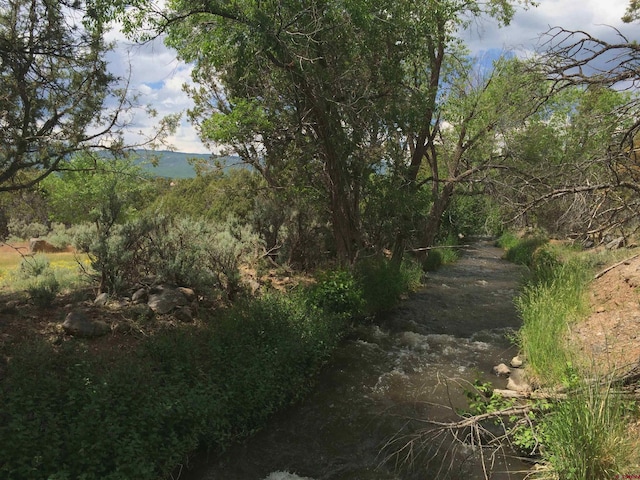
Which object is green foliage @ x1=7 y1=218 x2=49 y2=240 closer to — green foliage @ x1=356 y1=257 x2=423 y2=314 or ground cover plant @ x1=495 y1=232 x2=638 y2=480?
green foliage @ x1=356 y1=257 x2=423 y2=314

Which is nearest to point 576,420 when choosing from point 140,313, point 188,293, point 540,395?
point 540,395

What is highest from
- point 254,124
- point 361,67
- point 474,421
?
point 361,67

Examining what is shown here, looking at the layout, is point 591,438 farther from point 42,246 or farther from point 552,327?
point 42,246

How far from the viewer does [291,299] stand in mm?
9500

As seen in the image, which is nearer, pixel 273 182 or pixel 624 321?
pixel 624 321

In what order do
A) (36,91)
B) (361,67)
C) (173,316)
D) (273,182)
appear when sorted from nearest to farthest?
(36,91), (173,316), (361,67), (273,182)

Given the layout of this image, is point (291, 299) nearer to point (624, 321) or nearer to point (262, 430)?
point (262, 430)

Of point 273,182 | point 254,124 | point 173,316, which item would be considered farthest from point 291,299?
point 273,182

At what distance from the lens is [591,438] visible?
3764 mm

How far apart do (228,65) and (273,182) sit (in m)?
3.82

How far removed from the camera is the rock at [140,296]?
8.66 meters

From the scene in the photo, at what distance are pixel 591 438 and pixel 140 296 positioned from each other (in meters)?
8.13

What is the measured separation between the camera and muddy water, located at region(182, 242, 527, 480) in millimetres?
5191

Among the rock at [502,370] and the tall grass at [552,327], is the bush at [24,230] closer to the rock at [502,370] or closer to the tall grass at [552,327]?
the rock at [502,370]
